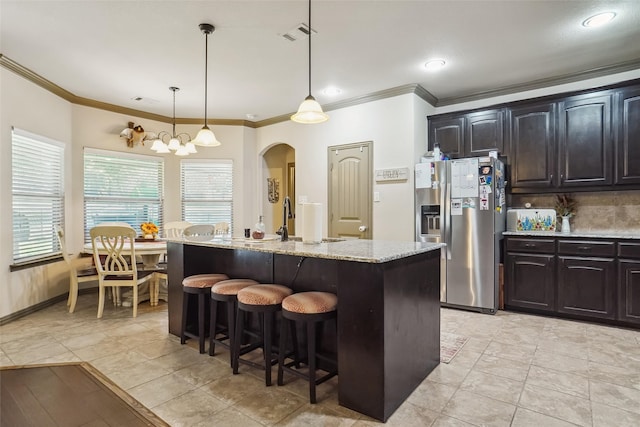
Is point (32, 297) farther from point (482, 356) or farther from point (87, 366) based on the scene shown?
point (482, 356)

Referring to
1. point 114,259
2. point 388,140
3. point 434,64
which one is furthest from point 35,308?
point 434,64

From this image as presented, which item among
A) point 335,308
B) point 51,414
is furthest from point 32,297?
point 335,308

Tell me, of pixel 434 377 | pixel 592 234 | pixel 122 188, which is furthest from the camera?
pixel 122 188

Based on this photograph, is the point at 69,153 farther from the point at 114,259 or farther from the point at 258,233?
the point at 258,233

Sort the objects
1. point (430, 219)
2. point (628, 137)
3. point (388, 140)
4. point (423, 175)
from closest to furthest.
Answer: point (628, 137) < point (423, 175) < point (430, 219) < point (388, 140)

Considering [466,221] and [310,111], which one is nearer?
[310,111]

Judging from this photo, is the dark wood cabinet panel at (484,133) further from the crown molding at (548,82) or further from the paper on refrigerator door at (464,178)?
the paper on refrigerator door at (464,178)

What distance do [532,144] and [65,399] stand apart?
475 centimetres

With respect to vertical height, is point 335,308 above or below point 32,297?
above

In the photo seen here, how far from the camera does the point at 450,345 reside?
2910 millimetres

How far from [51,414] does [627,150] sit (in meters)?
5.09

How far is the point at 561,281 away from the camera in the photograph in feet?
11.7

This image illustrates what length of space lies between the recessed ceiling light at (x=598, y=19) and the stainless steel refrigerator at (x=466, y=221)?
138 cm

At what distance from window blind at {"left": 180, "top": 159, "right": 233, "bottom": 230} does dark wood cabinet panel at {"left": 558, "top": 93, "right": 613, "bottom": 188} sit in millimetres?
4674
